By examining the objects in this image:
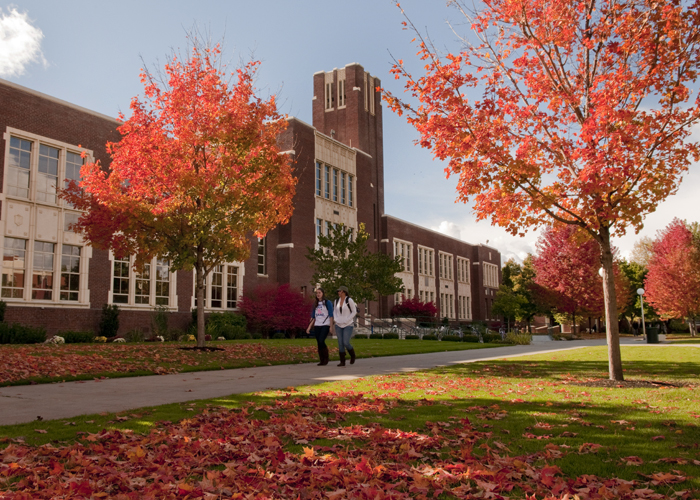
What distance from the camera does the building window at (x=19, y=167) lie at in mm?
22453

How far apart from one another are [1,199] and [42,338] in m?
5.94

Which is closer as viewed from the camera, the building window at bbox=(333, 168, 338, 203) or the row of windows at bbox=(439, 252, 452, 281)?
the building window at bbox=(333, 168, 338, 203)

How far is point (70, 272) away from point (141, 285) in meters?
3.59

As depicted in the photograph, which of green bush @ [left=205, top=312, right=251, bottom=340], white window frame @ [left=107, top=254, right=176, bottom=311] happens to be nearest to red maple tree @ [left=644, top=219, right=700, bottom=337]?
green bush @ [left=205, top=312, right=251, bottom=340]

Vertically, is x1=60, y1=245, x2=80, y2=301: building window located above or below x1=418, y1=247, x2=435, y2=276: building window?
below

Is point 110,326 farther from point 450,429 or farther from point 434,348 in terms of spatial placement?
point 450,429

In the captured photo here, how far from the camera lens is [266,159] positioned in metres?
15.1

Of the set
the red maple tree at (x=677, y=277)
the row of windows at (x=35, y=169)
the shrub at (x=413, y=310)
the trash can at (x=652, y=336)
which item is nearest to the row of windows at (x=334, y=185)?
the shrub at (x=413, y=310)

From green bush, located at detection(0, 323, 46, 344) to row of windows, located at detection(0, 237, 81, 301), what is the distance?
200 cm

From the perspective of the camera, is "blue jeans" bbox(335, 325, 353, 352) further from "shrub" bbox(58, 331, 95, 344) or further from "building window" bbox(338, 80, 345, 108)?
"building window" bbox(338, 80, 345, 108)

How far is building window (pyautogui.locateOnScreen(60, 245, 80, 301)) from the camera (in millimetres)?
23859

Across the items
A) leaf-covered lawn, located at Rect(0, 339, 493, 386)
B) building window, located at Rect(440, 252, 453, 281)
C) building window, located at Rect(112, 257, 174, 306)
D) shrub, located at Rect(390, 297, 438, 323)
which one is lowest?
leaf-covered lawn, located at Rect(0, 339, 493, 386)

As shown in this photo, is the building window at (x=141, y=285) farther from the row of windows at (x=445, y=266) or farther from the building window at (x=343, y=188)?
the row of windows at (x=445, y=266)

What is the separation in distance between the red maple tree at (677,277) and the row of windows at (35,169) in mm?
38688
